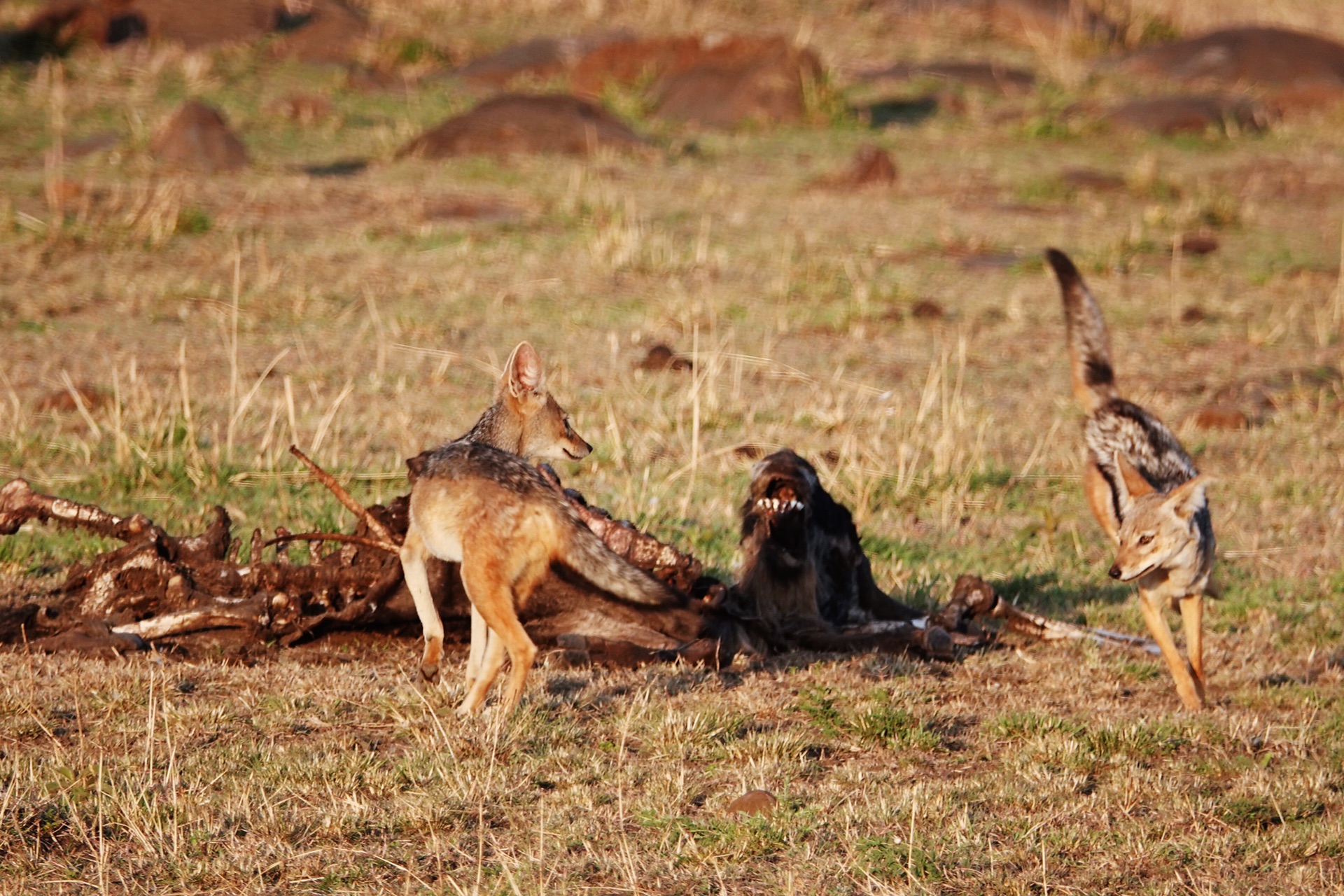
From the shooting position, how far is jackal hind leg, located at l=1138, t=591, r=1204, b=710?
6.37 m

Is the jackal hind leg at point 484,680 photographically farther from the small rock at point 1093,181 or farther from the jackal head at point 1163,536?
the small rock at point 1093,181

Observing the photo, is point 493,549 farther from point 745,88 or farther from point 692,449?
point 745,88

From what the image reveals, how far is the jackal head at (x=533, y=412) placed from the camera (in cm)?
646

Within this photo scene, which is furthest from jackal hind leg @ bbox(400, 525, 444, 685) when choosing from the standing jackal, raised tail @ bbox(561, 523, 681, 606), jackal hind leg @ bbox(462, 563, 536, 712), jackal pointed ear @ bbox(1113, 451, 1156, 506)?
jackal pointed ear @ bbox(1113, 451, 1156, 506)

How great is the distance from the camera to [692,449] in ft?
30.8

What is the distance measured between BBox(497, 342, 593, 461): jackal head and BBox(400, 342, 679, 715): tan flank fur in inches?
29.7

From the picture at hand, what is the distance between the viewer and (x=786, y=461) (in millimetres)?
6688

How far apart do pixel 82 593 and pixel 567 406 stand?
15.6 feet

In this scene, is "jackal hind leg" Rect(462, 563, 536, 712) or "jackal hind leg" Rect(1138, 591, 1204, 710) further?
"jackal hind leg" Rect(1138, 591, 1204, 710)

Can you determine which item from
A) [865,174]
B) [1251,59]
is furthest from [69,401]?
[1251,59]

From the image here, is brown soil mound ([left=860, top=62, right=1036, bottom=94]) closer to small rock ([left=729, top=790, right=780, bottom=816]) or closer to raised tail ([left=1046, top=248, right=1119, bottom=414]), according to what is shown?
raised tail ([left=1046, top=248, right=1119, bottom=414])

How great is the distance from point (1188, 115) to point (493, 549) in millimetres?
19026

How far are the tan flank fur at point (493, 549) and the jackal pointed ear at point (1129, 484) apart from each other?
Answer: 7.77 feet

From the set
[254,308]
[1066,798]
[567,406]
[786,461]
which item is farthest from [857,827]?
[254,308]
